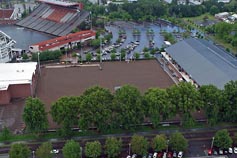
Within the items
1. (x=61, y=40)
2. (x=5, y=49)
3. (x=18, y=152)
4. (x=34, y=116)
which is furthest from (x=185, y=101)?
(x=5, y=49)

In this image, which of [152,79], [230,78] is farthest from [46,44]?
[230,78]

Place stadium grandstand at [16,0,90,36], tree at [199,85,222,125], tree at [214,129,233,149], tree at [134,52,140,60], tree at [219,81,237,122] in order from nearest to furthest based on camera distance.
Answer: tree at [214,129,233,149] → tree at [199,85,222,125] → tree at [219,81,237,122] → tree at [134,52,140,60] → stadium grandstand at [16,0,90,36]

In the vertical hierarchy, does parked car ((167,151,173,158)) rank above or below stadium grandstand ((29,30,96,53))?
below

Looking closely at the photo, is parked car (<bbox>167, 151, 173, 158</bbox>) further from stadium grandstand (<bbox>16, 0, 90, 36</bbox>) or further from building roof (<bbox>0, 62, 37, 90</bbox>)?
stadium grandstand (<bbox>16, 0, 90, 36</bbox>)

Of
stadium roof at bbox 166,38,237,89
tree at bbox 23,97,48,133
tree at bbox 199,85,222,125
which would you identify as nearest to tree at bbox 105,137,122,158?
tree at bbox 23,97,48,133

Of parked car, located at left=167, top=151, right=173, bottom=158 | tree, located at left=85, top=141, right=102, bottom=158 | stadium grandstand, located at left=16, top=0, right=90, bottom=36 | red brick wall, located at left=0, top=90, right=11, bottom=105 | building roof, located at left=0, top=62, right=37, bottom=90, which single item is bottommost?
parked car, located at left=167, top=151, right=173, bottom=158

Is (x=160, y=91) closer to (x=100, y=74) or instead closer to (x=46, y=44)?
(x=100, y=74)
